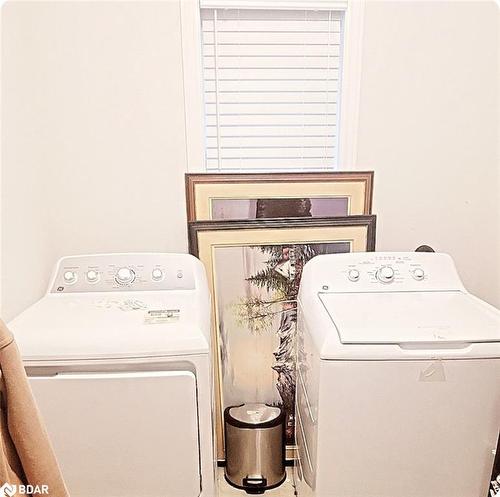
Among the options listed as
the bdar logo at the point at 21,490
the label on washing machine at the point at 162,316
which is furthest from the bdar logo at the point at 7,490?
the label on washing machine at the point at 162,316

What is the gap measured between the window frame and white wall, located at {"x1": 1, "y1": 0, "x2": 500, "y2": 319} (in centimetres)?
3

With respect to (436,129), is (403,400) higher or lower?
lower

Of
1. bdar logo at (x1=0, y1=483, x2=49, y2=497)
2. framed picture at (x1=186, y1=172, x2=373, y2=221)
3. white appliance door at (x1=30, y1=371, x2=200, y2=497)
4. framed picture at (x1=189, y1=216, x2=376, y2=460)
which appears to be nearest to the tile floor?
framed picture at (x1=189, y1=216, x2=376, y2=460)

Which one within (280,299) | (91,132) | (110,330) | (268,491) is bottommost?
(268,491)

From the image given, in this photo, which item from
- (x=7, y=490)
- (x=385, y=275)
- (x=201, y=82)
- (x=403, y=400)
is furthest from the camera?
(x=201, y=82)

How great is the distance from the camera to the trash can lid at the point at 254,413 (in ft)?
6.24

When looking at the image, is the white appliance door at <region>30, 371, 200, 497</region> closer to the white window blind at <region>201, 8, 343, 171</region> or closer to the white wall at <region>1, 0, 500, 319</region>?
the white wall at <region>1, 0, 500, 319</region>

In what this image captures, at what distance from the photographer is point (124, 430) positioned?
1312mm

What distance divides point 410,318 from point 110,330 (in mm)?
876

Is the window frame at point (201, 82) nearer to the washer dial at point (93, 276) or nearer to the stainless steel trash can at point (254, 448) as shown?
the washer dial at point (93, 276)

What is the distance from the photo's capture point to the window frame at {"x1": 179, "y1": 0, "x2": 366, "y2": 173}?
176cm

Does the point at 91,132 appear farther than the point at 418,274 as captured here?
Yes

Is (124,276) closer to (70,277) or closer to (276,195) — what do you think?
(70,277)

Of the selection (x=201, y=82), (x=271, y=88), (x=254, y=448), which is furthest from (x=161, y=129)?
(x=254, y=448)
